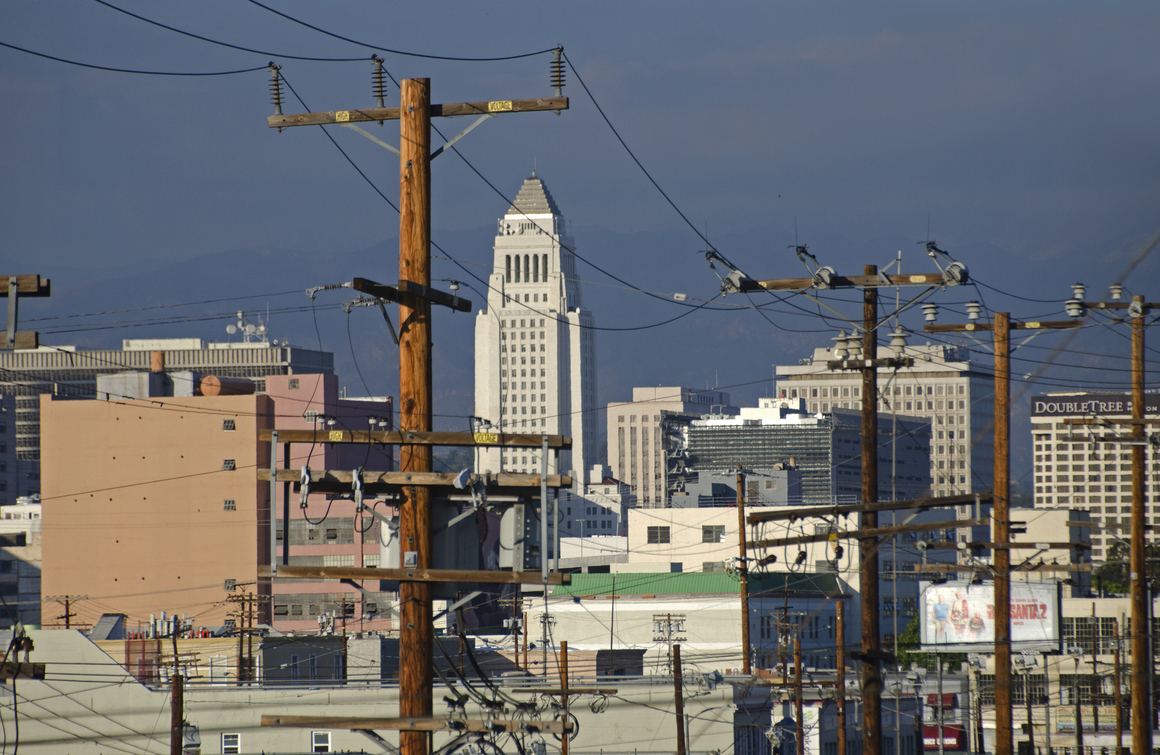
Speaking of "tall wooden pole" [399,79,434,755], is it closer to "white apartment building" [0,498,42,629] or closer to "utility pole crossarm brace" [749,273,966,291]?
"utility pole crossarm brace" [749,273,966,291]

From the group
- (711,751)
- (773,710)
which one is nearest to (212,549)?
(773,710)

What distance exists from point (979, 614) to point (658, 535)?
79.0 meters

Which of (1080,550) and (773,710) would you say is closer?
(1080,550)

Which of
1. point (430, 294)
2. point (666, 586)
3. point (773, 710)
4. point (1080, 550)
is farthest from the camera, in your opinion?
point (666, 586)

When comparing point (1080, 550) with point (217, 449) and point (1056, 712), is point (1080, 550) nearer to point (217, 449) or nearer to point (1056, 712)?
point (1056, 712)

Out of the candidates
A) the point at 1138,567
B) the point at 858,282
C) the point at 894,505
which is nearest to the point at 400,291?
the point at 894,505

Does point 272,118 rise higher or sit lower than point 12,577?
higher

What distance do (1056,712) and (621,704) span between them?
38.8 m

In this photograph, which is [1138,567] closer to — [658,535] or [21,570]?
[658,535]

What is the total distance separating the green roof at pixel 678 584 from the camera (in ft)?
420

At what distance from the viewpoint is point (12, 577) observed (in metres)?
172

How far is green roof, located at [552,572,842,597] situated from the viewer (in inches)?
5044

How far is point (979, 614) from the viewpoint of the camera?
87.4 m

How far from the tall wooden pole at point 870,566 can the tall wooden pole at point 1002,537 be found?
5.00 meters
